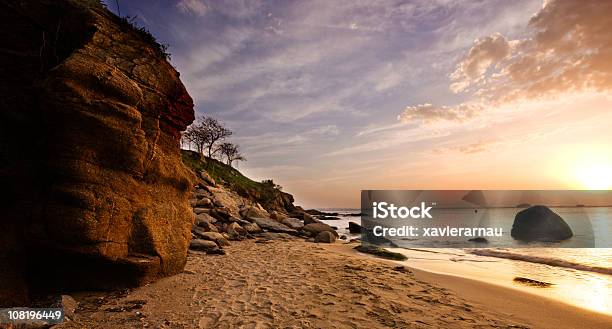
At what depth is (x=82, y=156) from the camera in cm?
599

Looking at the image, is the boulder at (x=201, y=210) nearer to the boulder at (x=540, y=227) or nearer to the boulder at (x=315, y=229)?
the boulder at (x=315, y=229)

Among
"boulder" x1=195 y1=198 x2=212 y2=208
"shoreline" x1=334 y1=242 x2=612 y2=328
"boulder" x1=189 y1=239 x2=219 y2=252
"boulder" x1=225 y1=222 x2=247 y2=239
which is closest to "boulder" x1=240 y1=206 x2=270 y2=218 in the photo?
"boulder" x1=195 y1=198 x2=212 y2=208

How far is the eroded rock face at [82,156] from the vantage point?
5.83 m

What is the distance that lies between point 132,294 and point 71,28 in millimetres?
6832

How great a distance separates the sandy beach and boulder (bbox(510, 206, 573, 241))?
67.3 ft

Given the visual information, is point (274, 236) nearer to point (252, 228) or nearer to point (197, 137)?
point (252, 228)

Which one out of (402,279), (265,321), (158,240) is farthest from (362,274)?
(158,240)

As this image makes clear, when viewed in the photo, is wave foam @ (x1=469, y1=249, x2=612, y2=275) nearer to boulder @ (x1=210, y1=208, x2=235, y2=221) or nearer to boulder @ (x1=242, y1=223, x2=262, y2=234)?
boulder @ (x1=242, y1=223, x2=262, y2=234)

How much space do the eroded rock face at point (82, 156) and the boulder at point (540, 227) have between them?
28465mm

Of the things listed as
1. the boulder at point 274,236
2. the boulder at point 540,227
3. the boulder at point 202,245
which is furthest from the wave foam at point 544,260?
the boulder at point 202,245

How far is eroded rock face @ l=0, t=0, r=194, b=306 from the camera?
583cm

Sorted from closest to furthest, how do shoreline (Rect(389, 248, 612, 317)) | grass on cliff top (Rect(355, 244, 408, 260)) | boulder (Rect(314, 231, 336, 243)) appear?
1. shoreline (Rect(389, 248, 612, 317))
2. grass on cliff top (Rect(355, 244, 408, 260))
3. boulder (Rect(314, 231, 336, 243))

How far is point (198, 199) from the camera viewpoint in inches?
836

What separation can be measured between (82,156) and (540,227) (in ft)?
105
